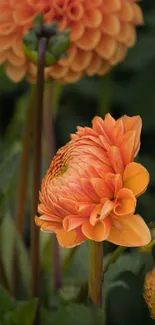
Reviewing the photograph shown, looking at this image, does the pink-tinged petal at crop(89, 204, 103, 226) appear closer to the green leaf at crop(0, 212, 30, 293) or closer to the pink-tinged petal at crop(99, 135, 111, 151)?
the pink-tinged petal at crop(99, 135, 111, 151)

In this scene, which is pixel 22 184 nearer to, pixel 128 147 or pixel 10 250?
pixel 10 250

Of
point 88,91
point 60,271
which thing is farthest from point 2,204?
point 88,91

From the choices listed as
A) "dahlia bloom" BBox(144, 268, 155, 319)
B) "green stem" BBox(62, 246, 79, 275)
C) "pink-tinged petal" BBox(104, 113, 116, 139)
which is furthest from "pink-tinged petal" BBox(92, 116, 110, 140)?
"green stem" BBox(62, 246, 79, 275)

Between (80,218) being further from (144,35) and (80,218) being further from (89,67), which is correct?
(144,35)

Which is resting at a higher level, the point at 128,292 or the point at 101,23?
the point at 101,23

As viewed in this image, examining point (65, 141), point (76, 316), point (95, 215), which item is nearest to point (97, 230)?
point (95, 215)

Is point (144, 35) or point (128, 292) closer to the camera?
point (128, 292)
